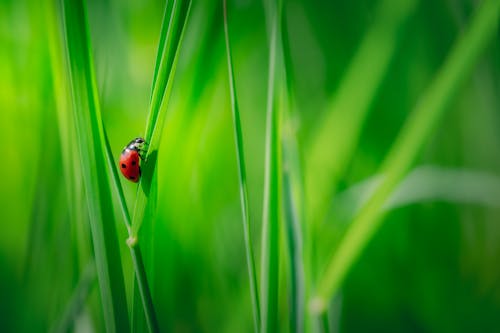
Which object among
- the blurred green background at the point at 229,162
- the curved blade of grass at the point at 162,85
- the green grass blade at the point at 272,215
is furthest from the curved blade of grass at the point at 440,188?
the curved blade of grass at the point at 162,85

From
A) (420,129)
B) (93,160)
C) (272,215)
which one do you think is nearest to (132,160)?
(93,160)

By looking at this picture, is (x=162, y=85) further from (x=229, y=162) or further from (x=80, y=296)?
(x=80, y=296)

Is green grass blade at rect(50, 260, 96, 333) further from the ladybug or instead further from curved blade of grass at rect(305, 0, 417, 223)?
curved blade of grass at rect(305, 0, 417, 223)

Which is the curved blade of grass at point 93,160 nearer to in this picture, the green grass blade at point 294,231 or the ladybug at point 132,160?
the ladybug at point 132,160

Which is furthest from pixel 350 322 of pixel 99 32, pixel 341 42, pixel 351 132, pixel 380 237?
pixel 99 32

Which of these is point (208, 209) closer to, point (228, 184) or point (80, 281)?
point (228, 184)

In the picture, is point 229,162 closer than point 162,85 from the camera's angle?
No
